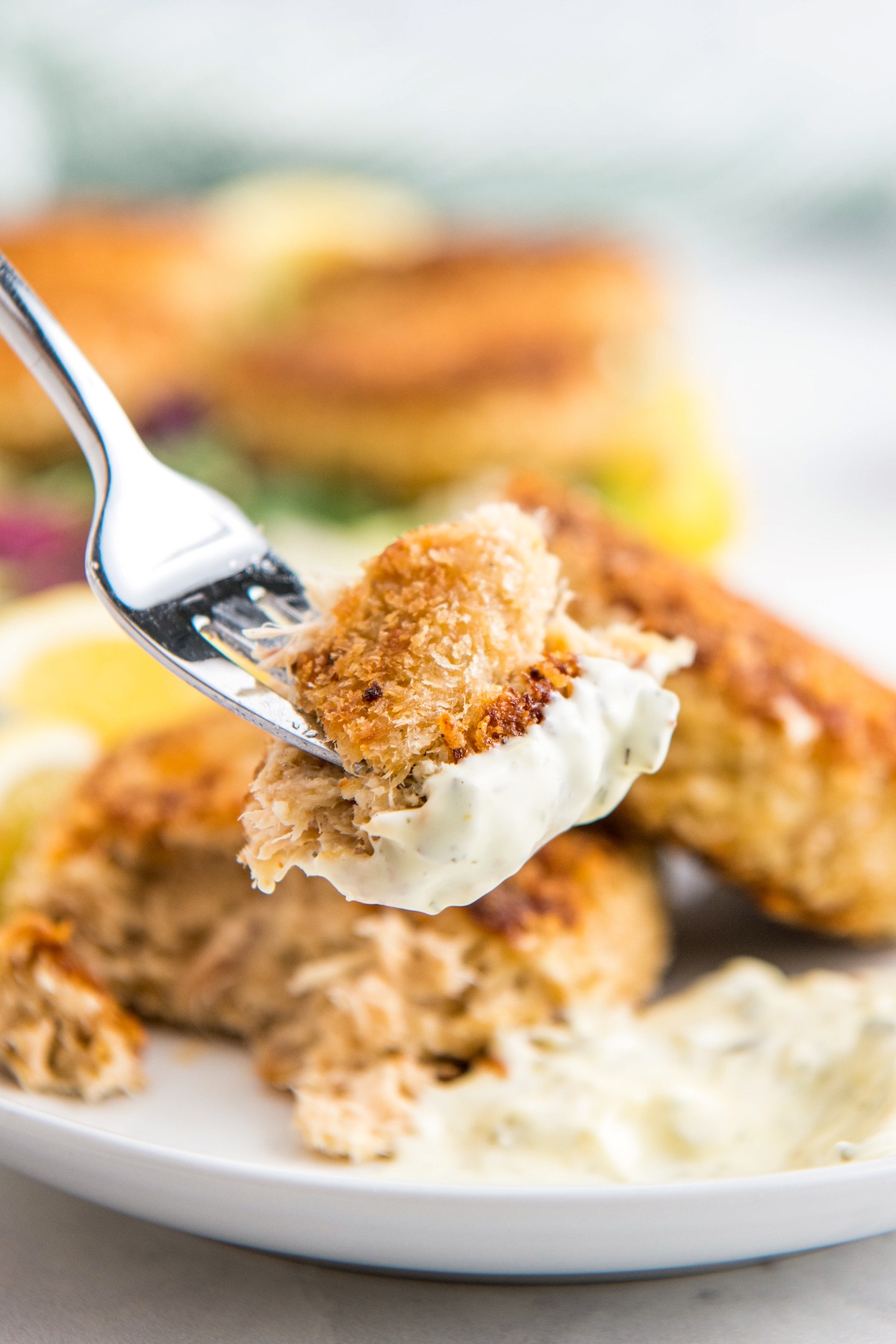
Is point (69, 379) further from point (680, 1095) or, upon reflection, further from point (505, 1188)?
point (680, 1095)

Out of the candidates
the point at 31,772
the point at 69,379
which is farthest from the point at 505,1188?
the point at 31,772

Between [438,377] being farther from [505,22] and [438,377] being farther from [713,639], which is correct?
[505,22]

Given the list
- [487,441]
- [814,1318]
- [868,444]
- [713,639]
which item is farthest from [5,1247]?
[868,444]

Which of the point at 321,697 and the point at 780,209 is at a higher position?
the point at 321,697

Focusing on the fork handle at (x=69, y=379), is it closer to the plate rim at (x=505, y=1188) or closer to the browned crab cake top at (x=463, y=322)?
the plate rim at (x=505, y=1188)

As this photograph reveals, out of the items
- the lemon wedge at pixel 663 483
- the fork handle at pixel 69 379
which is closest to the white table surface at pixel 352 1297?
the fork handle at pixel 69 379

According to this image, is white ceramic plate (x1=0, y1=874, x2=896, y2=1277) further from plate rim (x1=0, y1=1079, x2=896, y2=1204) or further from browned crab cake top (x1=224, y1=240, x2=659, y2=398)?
browned crab cake top (x1=224, y1=240, x2=659, y2=398)
